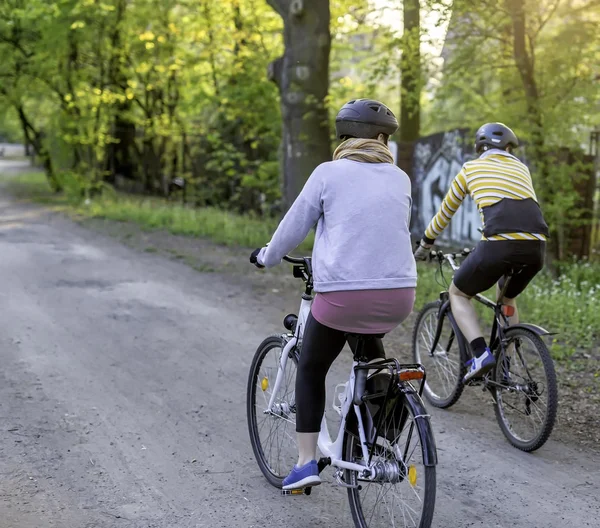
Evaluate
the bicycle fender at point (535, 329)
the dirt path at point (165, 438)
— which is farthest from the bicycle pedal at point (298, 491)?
the bicycle fender at point (535, 329)

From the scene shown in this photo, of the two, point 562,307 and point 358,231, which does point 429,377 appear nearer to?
point 562,307

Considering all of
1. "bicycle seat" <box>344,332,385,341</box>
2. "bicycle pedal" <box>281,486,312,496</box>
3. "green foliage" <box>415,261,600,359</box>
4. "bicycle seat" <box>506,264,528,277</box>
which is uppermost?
"bicycle seat" <box>506,264,528,277</box>

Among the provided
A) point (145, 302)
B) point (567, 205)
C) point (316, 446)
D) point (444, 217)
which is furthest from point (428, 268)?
point (316, 446)

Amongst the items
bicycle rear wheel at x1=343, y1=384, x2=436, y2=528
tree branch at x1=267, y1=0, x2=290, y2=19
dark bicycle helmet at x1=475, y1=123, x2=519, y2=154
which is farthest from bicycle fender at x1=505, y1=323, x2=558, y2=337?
tree branch at x1=267, y1=0, x2=290, y2=19

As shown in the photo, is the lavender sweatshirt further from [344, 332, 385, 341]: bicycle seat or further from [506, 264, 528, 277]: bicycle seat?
[506, 264, 528, 277]: bicycle seat

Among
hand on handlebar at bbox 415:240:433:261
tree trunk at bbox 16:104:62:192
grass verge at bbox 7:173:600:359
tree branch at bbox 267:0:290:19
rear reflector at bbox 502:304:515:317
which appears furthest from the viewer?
tree trunk at bbox 16:104:62:192

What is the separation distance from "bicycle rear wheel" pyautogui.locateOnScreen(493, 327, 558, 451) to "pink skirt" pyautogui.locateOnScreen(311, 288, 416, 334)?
5.17 ft

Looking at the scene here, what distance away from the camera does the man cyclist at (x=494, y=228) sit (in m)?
4.90

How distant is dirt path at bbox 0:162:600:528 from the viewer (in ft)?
13.2

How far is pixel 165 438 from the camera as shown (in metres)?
4.98

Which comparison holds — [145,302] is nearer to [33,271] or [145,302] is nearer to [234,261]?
[33,271]

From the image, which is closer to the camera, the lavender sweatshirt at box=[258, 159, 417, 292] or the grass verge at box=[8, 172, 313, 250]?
the lavender sweatshirt at box=[258, 159, 417, 292]

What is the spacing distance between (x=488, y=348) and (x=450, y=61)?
6791 millimetres

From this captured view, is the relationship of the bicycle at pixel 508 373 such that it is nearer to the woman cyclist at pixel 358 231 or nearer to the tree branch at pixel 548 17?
the woman cyclist at pixel 358 231
